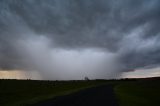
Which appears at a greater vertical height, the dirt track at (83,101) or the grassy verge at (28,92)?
the grassy verge at (28,92)

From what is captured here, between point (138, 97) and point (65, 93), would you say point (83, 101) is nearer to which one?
point (138, 97)

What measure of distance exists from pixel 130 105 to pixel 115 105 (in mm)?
4601

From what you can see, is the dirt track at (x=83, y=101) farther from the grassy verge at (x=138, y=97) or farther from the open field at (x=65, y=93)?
the grassy verge at (x=138, y=97)

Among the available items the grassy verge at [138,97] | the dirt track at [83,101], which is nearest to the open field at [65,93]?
the grassy verge at [138,97]

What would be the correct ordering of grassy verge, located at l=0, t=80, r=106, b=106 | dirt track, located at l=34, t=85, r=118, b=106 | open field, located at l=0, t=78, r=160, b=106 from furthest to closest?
grassy verge, located at l=0, t=80, r=106, b=106
open field, located at l=0, t=78, r=160, b=106
dirt track, located at l=34, t=85, r=118, b=106

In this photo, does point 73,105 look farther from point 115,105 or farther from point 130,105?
point 130,105

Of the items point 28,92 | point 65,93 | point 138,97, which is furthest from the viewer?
point 28,92

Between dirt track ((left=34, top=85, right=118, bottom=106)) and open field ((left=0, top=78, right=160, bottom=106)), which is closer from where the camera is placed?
dirt track ((left=34, top=85, right=118, bottom=106))

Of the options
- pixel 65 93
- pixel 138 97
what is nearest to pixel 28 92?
pixel 65 93

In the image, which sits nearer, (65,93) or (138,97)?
(138,97)

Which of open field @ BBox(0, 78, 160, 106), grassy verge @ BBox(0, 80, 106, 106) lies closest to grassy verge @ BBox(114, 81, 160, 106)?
open field @ BBox(0, 78, 160, 106)

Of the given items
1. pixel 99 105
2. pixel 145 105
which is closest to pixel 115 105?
pixel 99 105

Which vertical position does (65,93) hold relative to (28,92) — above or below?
below

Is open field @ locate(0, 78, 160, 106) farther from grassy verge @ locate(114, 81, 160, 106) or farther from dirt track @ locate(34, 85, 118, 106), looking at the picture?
dirt track @ locate(34, 85, 118, 106)
